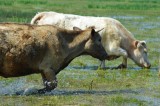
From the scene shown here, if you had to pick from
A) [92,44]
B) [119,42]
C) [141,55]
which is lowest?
[141,55]

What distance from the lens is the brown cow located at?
1033 cm

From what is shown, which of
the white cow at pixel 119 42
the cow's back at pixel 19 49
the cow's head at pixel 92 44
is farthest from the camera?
the white cow at pixel 119 42

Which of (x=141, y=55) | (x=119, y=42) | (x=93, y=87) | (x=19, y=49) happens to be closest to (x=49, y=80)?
(x=19, y=49)

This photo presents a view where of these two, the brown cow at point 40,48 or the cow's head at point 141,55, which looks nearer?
the brown cow at point 40,48

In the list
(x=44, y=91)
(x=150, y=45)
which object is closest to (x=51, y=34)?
(x=44, y=91)

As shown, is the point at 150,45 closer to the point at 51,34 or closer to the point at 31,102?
the point at 51,34

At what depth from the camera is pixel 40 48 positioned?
34.9 feet

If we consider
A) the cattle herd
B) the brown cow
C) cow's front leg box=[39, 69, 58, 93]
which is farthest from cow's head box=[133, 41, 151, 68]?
cow's front leg box=[39, 69, 58, 93]

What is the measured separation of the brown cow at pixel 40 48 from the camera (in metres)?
10.3

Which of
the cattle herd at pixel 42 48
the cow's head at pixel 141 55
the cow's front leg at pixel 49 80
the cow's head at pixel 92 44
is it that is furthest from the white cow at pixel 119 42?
the cow's front leg at pixel 49 80

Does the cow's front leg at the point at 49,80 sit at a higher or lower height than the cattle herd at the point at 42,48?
lower

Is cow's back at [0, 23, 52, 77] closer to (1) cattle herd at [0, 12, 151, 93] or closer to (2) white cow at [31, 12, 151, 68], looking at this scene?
(1) cattle herd at [0, 12, 151, 93]

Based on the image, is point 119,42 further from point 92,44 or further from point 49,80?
point 49,80

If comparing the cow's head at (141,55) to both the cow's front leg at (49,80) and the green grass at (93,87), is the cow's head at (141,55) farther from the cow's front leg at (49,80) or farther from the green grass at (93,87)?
the cow's front leg at (49,80)
